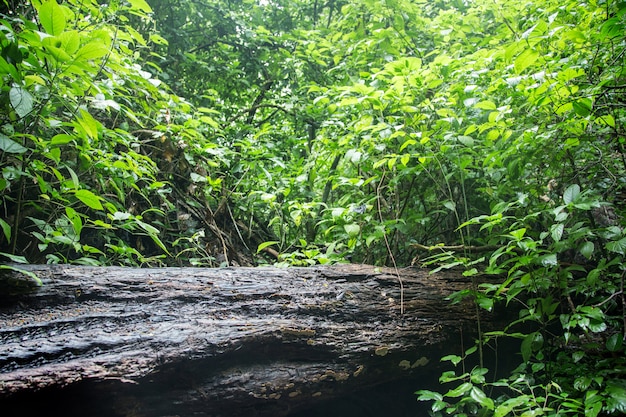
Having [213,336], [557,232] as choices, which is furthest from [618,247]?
[213,336]

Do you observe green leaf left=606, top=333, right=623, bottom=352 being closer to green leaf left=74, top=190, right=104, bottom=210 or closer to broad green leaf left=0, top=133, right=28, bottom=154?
green leaf left=74, top=190, right=104, bottom=210

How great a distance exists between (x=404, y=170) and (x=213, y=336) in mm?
1276

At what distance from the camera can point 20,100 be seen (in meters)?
Result: 1.12

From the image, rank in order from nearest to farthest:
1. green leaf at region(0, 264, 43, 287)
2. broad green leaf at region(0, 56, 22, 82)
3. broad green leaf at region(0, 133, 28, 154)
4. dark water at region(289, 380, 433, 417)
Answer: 1. broad green leaf at region(0, 56, 22, 82)
2. broad green leaf at region(0, 133, 28, 154)
3. green leaf at region(0, 264, 43, 287)
4. dark water at region(289, 380, 433, 417)

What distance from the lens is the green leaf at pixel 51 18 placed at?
1.14 metres

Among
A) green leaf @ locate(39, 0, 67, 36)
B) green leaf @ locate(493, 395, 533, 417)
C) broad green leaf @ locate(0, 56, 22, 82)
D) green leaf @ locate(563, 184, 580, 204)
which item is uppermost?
green leaf @ locate(39, 0, 67, 36)

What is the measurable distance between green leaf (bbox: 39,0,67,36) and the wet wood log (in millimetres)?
868

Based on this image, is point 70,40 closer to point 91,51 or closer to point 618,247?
point 91,51

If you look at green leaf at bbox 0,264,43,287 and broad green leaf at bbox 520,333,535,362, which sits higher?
green leaf at bbox 0,264,43,287

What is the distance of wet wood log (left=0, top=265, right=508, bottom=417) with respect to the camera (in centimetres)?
113

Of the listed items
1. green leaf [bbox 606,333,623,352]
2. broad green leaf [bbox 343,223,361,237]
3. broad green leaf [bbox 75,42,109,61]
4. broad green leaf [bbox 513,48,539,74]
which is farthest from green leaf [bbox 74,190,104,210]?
green leaf [bbox 606,333,623,352]

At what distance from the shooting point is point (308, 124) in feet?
13.6

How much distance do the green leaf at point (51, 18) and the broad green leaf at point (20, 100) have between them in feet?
0.67

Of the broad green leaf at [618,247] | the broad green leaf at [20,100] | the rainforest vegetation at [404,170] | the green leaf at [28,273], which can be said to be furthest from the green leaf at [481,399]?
the broad green leaf at [20,100]
